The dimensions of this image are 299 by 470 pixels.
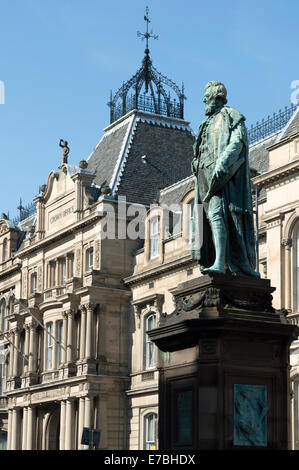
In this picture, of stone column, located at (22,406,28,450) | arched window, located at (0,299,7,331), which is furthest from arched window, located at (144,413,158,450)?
arched window, located at (0,299,7,331)

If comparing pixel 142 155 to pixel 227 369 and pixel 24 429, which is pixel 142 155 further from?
pixel 227 369

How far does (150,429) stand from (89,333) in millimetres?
5478

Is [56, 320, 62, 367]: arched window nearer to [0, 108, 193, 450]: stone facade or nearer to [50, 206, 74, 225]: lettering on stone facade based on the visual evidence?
[0, 108, 193, 450]: stone facade

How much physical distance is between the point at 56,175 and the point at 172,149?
6880 millimetres

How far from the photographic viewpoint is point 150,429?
151 feet

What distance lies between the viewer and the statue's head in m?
15.2

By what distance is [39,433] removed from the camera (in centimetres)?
5253

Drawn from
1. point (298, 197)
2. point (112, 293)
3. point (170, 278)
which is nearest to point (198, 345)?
point (298, 197)

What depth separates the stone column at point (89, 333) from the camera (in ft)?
155

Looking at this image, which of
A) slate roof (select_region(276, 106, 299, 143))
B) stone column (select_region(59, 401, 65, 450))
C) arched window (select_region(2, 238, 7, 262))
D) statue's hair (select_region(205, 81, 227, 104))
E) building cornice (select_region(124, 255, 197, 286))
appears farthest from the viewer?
arched window (select_region(2, 238, 7, 262))

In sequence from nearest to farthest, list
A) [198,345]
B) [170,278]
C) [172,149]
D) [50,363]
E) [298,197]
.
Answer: [198,345], [298,197], [170,278], [50,363], [172,149]

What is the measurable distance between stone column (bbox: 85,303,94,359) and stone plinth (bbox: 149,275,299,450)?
33.5 m

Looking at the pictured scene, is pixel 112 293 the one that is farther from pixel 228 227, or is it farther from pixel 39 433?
pixel 228 227

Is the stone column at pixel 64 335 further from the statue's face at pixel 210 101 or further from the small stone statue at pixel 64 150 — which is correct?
the statue's face at pixel 210 101
